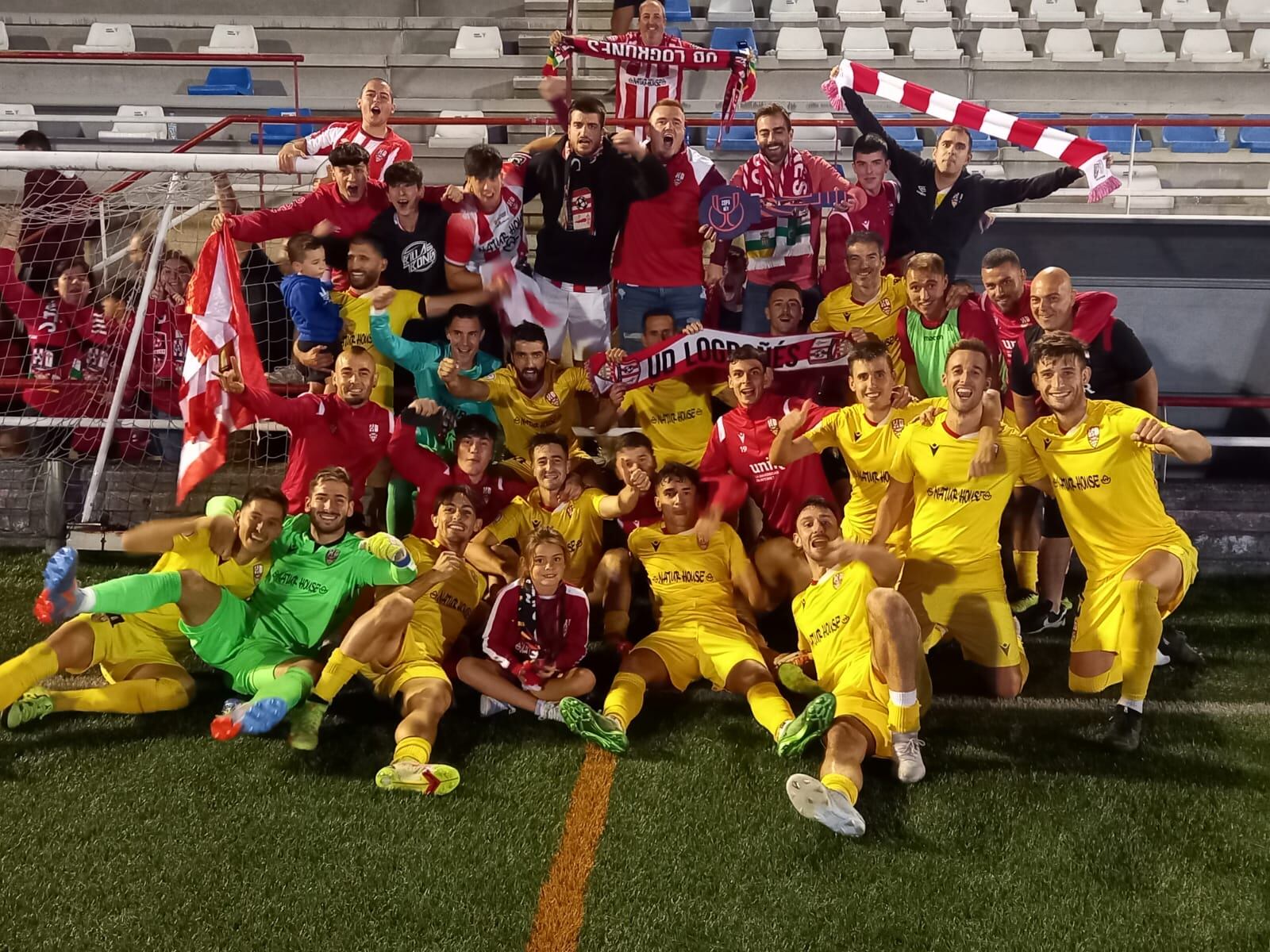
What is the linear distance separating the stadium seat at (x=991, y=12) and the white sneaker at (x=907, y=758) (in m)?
11.5

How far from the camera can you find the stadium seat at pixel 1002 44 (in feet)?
42.1

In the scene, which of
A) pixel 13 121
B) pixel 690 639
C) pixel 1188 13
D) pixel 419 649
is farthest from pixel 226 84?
pixel 1188 13

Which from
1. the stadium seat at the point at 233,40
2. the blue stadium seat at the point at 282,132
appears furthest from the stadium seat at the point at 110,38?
the blue stadium seat at the point at 282,132

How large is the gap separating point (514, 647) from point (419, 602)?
49 centimetres

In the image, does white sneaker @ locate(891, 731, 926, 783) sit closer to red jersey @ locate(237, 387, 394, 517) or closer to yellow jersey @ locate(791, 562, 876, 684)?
yellow jersey @ locate(791, 562, 876, 684)

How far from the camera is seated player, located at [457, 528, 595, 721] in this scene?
4625 mm

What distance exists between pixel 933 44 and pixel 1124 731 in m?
10.4

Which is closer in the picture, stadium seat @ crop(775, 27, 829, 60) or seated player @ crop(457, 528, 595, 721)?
seated player @ crop(457, 528, 595, 721)

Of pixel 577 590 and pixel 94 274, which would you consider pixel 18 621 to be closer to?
pixel 577 590

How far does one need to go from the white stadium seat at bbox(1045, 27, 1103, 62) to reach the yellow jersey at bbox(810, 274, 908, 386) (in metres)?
8.68

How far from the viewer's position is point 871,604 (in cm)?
421

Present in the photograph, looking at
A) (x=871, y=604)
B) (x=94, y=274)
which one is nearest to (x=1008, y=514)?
(x=871, y=604)

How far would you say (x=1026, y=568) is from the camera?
18.2 feet

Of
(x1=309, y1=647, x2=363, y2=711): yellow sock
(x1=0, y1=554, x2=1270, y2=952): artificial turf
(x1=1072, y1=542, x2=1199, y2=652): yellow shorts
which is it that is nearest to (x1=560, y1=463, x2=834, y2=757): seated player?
(x1=0, y1=554, x2=1270, y2=952): artificial turf
